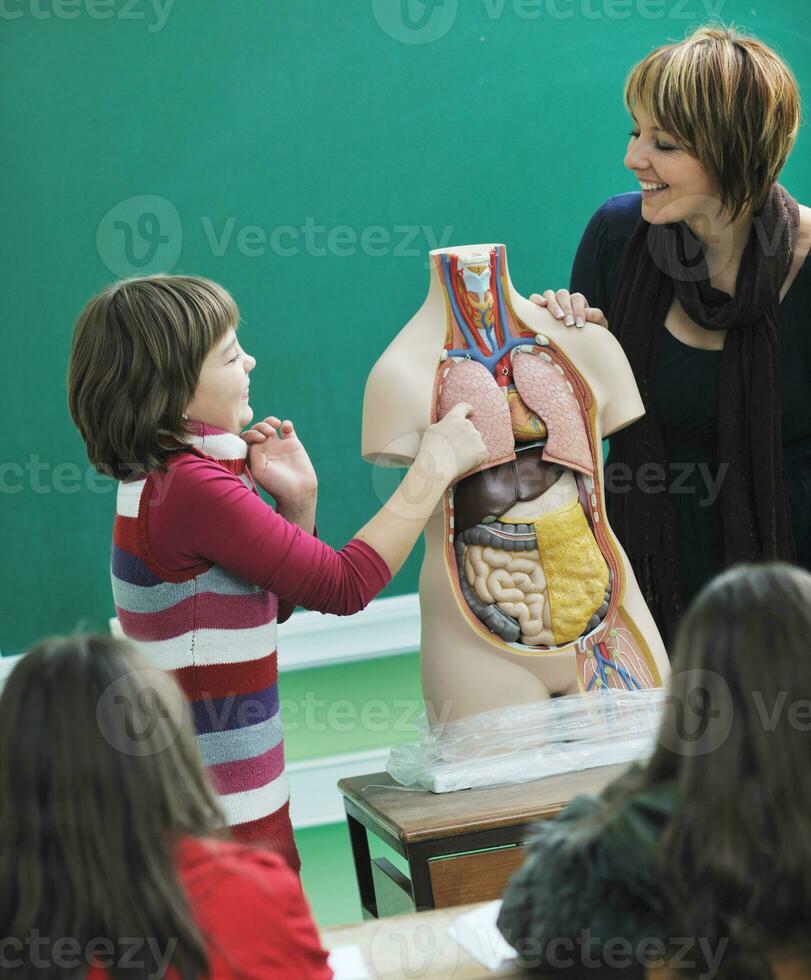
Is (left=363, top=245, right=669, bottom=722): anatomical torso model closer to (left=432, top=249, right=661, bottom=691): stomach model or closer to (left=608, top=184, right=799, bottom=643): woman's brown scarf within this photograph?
(left=432, top=249, right=661, bottom=691): stomach model

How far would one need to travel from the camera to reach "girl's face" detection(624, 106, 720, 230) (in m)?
2.15

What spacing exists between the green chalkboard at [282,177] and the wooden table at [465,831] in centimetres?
121

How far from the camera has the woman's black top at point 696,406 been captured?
7.51 ft

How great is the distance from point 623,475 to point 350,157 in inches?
42.8

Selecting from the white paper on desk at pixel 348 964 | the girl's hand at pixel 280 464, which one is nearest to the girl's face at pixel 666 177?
the girl's hand at pixel 280 464

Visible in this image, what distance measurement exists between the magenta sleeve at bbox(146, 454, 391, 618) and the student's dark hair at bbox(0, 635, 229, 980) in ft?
1.82

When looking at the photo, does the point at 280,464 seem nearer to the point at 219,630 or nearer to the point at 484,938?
the point at 219,630

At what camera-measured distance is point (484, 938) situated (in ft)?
4.67

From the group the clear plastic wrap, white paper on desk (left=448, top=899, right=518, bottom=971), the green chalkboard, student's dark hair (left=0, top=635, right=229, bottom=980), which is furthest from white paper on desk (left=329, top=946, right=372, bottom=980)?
the green chalkboard

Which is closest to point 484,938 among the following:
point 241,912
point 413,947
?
point 413,947

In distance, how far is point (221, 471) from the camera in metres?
1.74

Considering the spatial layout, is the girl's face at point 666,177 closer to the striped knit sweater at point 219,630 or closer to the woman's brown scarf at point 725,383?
the woman's brown scarf at point 725,383

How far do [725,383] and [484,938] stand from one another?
117 cm

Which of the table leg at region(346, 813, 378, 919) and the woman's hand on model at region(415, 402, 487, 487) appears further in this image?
the table leg at region(346, 813, 378, 919)
